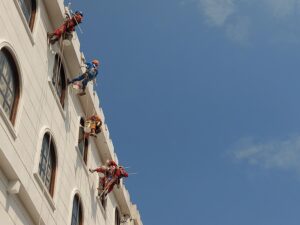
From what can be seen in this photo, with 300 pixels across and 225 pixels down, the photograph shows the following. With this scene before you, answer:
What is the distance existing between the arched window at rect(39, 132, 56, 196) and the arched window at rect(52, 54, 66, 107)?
258cm

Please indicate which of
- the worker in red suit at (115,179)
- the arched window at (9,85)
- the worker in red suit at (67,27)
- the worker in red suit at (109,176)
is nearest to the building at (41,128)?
the arched window at (9,85)

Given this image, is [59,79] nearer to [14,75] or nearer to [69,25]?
[69,25]

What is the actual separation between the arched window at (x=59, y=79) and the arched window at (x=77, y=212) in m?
3.88

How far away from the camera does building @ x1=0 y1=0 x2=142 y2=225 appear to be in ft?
55.4

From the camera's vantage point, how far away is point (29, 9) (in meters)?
20.5

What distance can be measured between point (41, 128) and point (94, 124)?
5709 millimetres

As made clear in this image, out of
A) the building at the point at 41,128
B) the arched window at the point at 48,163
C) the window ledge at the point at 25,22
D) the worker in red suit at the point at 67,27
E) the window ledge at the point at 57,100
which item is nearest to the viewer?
the building at the point at 41,128

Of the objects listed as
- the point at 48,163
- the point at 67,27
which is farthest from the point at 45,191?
the point at 67,27

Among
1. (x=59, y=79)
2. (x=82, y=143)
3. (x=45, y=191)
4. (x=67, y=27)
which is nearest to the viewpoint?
(x=45, y=191)

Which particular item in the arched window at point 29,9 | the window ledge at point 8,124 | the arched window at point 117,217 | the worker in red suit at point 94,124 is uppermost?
the arched window at point 29,9

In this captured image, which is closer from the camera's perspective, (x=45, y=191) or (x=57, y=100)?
(x=45, y=191)

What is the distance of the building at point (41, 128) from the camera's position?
1688cm

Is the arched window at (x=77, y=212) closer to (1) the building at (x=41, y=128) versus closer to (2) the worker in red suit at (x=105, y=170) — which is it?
(1) the building at (x=41, y=128)

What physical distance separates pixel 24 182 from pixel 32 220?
4.60ft
